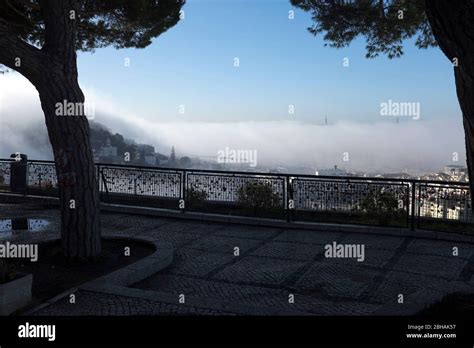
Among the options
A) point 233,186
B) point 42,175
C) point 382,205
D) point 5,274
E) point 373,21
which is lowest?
→ point 5,274

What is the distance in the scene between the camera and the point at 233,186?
432 inches

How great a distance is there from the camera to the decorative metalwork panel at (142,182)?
1146 cm

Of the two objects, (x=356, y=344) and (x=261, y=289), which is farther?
(x=261, y=289)

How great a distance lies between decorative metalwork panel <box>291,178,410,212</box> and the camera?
9366 millimetres

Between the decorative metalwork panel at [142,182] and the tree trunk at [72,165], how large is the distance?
5139mm

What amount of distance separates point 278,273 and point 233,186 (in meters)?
4.88

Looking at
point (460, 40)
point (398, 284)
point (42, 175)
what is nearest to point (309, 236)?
point (398, 284)

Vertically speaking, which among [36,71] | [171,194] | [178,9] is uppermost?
[178,9]

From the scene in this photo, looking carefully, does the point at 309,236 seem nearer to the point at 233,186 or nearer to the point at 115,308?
the point at 233,186

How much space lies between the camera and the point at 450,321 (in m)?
3.94

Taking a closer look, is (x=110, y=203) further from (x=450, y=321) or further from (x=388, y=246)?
(x=450, y=321)

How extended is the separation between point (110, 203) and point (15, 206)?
2.59m

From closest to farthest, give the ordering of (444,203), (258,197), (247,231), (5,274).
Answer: (5,274)
(444,203)
(247,231)
(258,197)

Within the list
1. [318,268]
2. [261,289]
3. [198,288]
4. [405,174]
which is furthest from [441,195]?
[198,288]
